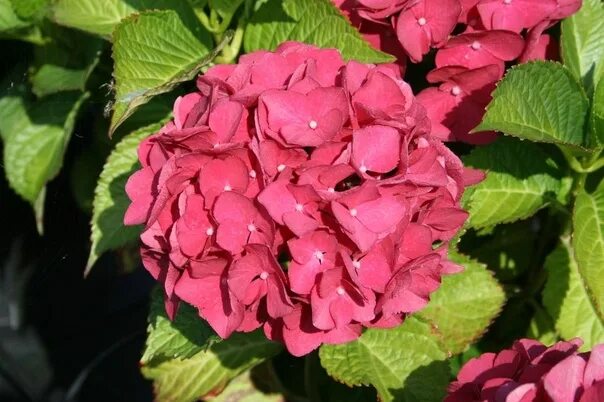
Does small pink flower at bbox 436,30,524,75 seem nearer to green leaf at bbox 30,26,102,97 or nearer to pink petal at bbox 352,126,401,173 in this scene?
pink petal at bbox 352,126,401,173

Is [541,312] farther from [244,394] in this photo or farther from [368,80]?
[368,80]

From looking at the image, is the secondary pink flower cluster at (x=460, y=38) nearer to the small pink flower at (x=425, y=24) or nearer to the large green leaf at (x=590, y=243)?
the small pink flower at (x=425, y=24)

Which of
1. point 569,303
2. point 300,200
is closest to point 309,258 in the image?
point 300,200

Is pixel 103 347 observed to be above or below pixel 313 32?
below

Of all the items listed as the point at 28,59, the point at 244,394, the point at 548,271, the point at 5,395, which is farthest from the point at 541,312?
the point at 5,395

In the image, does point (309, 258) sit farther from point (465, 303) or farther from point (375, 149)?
point (465, 303)

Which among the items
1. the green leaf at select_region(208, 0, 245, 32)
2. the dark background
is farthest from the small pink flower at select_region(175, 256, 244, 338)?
the dark background

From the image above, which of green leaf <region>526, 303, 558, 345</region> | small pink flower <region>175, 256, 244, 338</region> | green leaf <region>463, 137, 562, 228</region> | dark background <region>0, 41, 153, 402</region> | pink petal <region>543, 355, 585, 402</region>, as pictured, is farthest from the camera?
dark background <region>0, 41, 153, 402</region>
